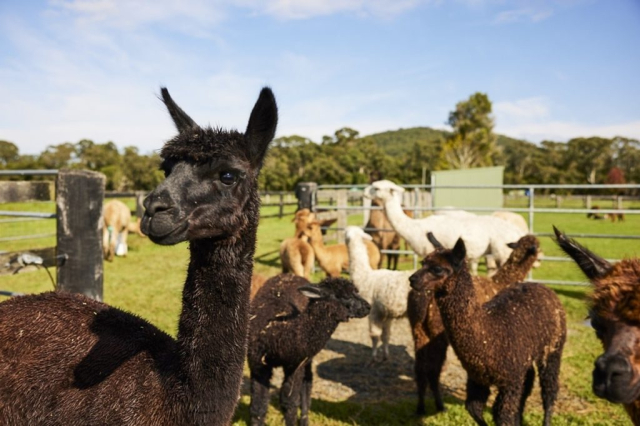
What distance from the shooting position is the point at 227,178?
2.20 m

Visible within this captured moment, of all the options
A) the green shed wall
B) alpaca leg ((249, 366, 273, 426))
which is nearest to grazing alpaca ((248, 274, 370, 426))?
alpaca leg ((249, 366, 273, 426))

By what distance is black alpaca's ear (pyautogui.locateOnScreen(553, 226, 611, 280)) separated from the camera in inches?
104

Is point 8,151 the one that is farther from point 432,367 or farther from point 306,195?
point 432,367

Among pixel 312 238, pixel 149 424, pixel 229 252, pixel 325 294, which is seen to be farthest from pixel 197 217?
pixel 312 238

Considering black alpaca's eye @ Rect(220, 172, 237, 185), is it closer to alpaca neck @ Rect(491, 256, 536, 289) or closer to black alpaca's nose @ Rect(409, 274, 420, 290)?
black alpaca's nose @ Rect(409, 274, 420, 290)

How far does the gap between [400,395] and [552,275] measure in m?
8.55

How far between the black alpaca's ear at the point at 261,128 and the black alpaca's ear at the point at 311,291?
82.3 inches

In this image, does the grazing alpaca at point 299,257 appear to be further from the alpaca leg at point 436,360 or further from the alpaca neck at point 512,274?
the alpaca leg at point 436,360

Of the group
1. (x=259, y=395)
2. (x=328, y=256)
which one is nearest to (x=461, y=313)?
(x=259, y=395)

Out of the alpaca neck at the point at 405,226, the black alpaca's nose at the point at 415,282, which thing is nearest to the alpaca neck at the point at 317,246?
the alpaca neck at the point at 405,226

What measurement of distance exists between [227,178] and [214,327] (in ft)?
2.38

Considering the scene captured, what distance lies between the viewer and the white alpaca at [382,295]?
5938 mm

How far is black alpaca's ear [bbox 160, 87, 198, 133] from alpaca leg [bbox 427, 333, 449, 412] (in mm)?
3513

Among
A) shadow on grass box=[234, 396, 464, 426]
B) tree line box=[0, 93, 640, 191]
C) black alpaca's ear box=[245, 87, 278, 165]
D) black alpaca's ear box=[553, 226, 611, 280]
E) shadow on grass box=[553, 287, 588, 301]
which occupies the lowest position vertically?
shadow on grass box=[234, 396, 464, 426]
